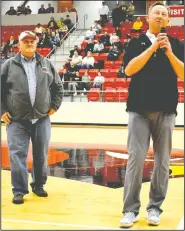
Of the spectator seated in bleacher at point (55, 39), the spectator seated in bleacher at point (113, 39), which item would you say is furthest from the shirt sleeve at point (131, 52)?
the spectator seated in bleacher at point (55, 39)

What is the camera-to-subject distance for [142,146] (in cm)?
385

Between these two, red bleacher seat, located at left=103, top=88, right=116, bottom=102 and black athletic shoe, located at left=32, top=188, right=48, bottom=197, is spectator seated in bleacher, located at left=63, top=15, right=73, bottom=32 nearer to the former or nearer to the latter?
red bleacher seat, located at left=103, top=88, right=116, bottom=102

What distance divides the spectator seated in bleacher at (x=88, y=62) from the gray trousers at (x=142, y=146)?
41.0 ft

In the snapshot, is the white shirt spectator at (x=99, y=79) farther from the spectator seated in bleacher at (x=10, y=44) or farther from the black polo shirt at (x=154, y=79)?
the black polo shirt at (x=154, y=79)

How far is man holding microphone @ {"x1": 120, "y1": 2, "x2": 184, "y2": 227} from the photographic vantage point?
380 centimetres

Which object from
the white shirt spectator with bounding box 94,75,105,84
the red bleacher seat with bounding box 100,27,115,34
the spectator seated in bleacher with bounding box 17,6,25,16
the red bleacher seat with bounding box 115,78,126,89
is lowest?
the red bleacher seat with bounding box 115,78,126,89

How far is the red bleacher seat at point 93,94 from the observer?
1447 cm

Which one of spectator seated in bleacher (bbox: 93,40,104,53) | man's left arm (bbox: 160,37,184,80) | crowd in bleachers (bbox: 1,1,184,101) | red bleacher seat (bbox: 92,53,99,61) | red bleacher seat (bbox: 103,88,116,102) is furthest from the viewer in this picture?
spectator seated in bleacher (bbox: 93,40,104,53)

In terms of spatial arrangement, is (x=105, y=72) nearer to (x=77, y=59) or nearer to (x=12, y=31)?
(x=77, y=59)

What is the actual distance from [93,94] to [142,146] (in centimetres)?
1071

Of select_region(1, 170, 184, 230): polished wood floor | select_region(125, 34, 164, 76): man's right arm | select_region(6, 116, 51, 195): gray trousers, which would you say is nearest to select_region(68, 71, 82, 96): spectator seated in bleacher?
select_region(1, 170, 184, 230): polished wood floor

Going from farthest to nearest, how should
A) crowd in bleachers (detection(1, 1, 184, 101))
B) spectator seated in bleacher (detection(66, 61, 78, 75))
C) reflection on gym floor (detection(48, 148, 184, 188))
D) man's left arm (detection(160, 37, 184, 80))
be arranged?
spectator seated in bleacher (detection(66, 61, 78, 75)) → crowd in bleachers (detection(1, 1, 184, 101)) → reflection on gym floor (detection(48, 148, 184, 188)) → man's left arm (detection(160, 37, 184, 80))

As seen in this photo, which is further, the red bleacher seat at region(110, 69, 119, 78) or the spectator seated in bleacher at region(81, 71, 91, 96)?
the red bleacher seat at region(110, 69, 119, 78)

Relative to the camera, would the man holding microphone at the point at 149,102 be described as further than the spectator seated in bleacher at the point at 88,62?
No
